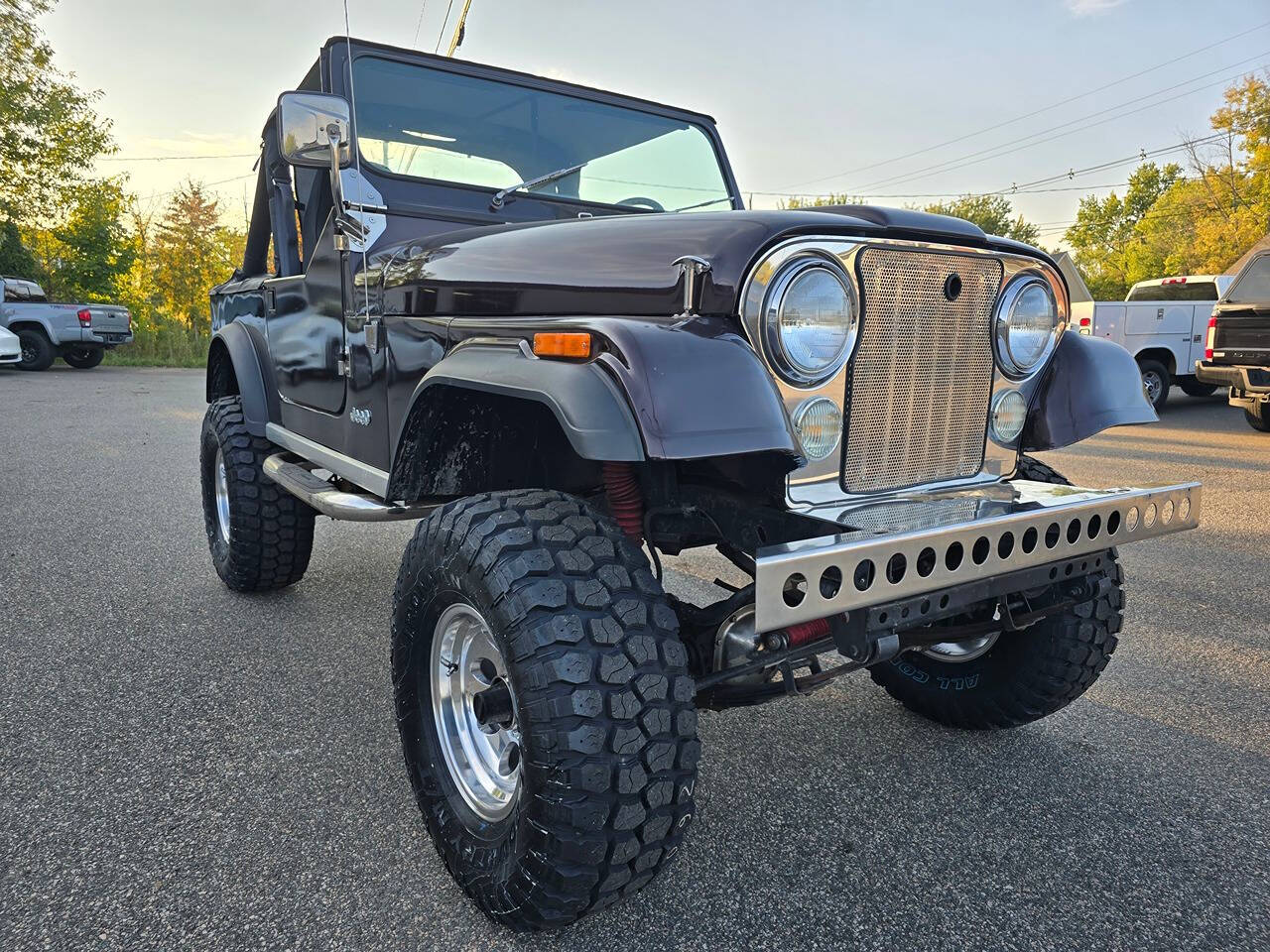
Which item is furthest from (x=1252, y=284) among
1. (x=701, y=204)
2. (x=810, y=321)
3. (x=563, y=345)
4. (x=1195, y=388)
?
(x=563, y=345)

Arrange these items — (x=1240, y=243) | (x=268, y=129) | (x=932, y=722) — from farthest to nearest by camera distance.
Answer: (x=1240, y=243) → (x=268, y=129) → (x=932, y=722)

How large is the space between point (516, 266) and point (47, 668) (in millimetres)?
2350

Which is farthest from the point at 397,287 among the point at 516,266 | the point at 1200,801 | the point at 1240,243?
the point at 1240,243

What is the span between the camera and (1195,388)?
12898mm

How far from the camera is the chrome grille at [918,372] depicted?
72.7 inches

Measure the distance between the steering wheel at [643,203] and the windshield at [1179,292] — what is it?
39.4 feet

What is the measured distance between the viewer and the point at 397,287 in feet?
8.05

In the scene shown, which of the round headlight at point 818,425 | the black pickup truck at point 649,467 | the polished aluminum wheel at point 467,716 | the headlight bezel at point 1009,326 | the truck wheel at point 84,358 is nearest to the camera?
the black pickup truck at point 649,467

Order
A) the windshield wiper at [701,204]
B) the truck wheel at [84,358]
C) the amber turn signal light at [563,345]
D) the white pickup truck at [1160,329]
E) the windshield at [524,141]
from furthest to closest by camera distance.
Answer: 1. the truck wheel at [84,358]
2. the white pickup truck at [1160,329]
3. the windshield wiper at [701,204]
4. the windshield at [524,141]
5. the amber turn signal light at [563,345]

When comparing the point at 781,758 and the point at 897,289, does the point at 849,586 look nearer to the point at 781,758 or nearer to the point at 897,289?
the point at 897,289

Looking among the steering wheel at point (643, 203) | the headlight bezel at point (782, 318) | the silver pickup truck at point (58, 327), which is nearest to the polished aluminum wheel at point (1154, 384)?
the steering wheel at point (643, 203)

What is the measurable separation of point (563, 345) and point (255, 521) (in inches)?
96.1

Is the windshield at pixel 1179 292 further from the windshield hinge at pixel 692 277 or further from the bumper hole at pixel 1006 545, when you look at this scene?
the windshield hinge at pixel 692 277

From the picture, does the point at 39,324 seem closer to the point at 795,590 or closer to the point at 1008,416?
the point at 1008,416
